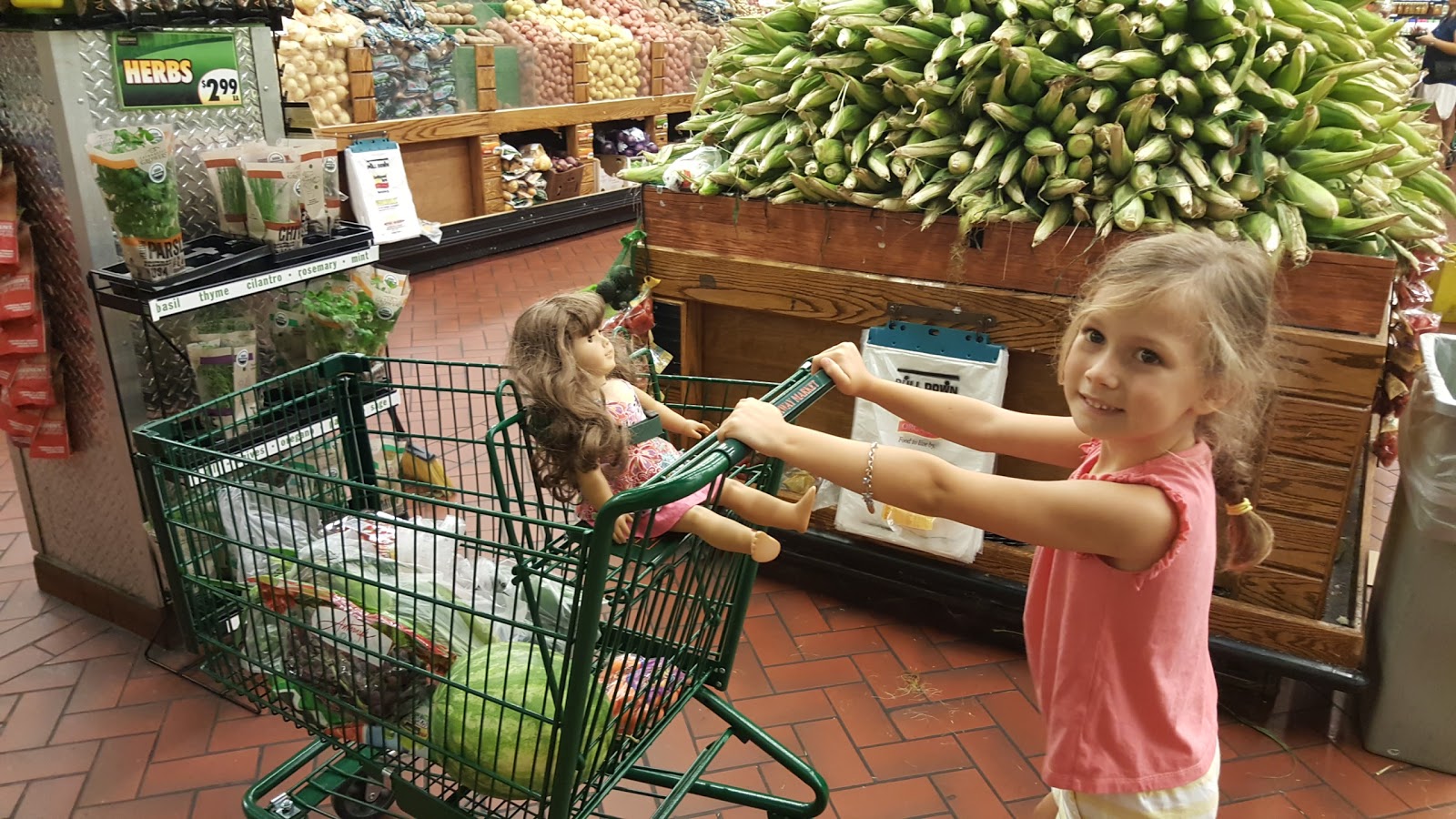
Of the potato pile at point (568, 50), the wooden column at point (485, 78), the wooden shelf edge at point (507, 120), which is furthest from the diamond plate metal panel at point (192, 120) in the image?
the potato pile at point (568, 50)

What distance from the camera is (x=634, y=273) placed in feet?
11.1

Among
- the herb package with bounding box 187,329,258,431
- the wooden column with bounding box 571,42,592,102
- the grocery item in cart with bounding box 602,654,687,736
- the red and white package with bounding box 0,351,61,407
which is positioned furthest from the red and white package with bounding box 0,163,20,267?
the wooden column with bounding box 571,42,592,102

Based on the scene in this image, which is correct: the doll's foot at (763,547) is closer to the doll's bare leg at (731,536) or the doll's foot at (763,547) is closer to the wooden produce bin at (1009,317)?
the doll's bare leg at (731,536)

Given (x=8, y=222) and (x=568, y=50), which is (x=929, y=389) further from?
(x=568, y=50)

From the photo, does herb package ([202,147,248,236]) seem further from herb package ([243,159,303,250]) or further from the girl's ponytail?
the girl's ponytail

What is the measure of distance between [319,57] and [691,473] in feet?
19.9

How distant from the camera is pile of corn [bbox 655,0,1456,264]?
260cm

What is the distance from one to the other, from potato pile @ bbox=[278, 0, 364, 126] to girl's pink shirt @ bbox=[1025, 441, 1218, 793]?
5967 millimetres

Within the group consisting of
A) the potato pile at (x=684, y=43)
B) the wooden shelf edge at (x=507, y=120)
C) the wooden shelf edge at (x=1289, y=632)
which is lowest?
the wooden shelf edge at (x=1289, y=632)

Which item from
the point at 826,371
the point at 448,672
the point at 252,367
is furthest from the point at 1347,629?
the point at 252,367

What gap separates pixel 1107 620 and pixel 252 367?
2288 millimetres

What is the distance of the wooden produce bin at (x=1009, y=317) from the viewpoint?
8.02 feet

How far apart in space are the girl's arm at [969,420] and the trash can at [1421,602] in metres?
1.23

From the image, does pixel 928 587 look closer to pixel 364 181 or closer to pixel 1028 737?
pixel 1028 737
